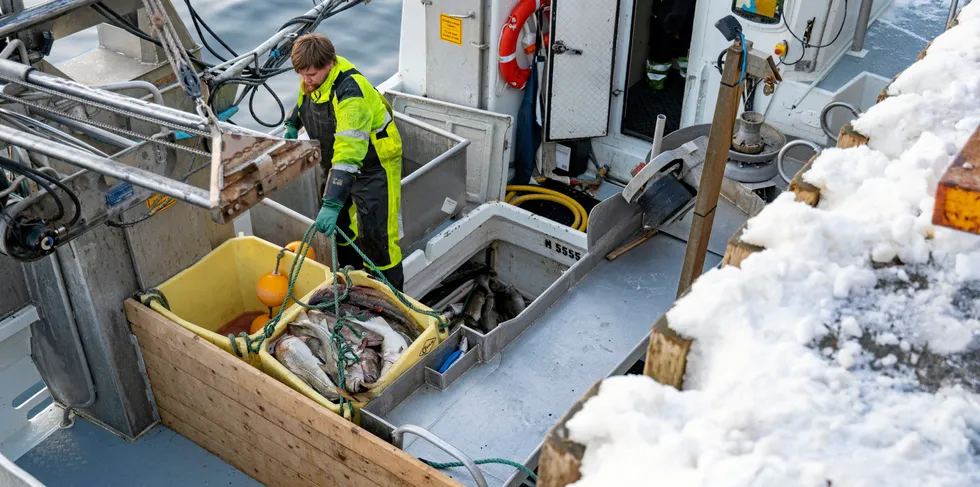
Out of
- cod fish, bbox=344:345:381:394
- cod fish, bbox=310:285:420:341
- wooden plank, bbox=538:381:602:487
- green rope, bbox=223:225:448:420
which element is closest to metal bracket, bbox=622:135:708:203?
green rope, bbox=223:225:448:420

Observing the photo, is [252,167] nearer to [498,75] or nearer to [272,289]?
[272,289]

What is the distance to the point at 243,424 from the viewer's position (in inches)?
169

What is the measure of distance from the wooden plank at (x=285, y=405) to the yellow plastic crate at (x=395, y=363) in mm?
75

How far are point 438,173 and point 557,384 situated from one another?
205 centimetres

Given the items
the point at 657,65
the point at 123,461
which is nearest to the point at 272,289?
the point at 123,461

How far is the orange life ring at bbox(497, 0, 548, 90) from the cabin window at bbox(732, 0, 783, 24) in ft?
4.63

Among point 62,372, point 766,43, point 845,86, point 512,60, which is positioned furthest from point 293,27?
point 845,86

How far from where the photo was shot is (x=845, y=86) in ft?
19.4

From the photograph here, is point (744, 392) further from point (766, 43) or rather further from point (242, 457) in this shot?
point (766, 43)

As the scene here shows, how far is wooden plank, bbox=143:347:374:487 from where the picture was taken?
13.0 ft

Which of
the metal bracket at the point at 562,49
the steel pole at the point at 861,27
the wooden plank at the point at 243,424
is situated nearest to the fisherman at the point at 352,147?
the wooden plank at the point at 243,424

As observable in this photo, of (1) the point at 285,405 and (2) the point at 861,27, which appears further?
(2) the point at 861,27

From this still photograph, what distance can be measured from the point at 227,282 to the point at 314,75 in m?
1.28

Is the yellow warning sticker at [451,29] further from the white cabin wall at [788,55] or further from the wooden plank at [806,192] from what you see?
the wooden plank at [806,192]
